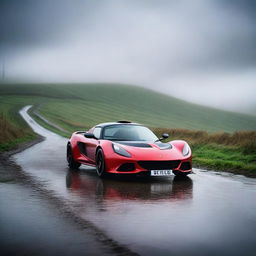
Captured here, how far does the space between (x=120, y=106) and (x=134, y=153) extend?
4010 inches

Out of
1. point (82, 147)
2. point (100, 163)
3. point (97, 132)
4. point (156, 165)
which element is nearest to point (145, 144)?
point (156, 165)

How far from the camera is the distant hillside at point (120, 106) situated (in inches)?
3671

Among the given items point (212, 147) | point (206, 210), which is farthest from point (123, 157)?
point (212, 147)

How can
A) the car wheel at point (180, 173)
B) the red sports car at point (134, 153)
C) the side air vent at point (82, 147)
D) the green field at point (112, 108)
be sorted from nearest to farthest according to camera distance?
the red sports car at point (134, 153) < the car wheel at point (180, 173) < the side air vent at point (82, 147) < the green field at point (112, 108)

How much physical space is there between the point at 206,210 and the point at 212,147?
12.7 metres

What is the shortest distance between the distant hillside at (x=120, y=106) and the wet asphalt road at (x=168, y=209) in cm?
6602

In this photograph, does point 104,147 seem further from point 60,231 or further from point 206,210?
point 60,231

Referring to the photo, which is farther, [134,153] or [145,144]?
[145,144]

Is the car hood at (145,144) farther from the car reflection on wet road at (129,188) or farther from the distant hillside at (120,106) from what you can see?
the distant hillside at (120,106)

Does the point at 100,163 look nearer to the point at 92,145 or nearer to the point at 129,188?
the point at 92,145

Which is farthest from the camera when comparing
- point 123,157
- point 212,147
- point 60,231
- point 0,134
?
point 0,134

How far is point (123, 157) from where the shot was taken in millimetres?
11398

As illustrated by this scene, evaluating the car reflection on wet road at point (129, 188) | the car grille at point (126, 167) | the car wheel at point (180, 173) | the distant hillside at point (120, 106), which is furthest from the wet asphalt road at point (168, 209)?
the distant hillside at point (120, 106)

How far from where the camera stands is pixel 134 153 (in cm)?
1142
